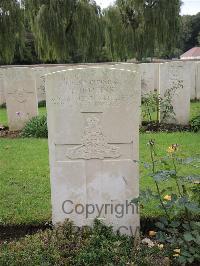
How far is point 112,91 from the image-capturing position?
9.95 ft

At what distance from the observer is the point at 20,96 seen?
8.31 metres

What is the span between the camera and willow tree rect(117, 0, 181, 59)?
72.0 ft

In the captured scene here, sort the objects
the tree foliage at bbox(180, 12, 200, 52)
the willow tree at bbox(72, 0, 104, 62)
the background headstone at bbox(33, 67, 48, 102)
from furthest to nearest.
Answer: the tree foliage at bbox(180, 12, 200, 52) → the willow tree at bbox(72, 0, 104, 62) → the background headstone at bbox(33, 67, 48, 102)

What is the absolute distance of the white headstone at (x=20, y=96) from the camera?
810cm

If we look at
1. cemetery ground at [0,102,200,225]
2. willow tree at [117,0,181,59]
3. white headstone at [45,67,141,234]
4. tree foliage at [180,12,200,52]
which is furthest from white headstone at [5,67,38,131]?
tree foliage at [180,12,200,52]

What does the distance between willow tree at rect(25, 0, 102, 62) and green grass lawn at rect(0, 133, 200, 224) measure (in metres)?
12.6

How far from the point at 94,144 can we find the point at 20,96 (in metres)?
5.51

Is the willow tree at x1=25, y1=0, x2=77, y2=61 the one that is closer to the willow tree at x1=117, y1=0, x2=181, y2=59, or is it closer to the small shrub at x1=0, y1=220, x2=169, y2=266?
the willow tree at x1=117, y1=0, x2=181, y2=59

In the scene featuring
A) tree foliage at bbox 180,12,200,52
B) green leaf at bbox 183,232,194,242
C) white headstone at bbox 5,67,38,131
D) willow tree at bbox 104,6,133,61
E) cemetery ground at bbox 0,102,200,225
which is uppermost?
tree foliage at bbox 180,12,200,52

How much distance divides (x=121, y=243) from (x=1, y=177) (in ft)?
8.23

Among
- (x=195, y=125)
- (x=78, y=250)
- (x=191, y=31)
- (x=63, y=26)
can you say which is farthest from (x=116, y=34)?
(x=191, y=31)

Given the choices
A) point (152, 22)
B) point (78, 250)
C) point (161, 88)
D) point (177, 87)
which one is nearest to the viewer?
point (78, 250)

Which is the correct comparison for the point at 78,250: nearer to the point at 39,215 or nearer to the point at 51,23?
the point at 39,215

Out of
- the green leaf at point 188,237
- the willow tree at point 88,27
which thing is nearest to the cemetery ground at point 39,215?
the green leaf at point 188,237
